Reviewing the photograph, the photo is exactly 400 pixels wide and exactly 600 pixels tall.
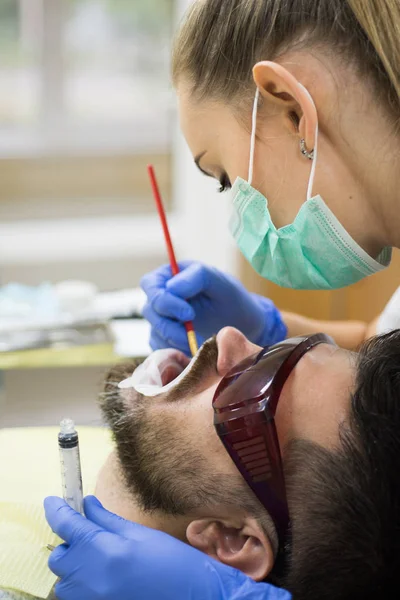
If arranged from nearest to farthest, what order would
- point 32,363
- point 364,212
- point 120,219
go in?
point 364,212 → point 32,363 → point 120,219

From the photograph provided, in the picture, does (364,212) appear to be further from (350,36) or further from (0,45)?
(0,45)

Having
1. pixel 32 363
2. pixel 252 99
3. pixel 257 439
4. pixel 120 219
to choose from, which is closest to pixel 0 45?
pixel 120 219

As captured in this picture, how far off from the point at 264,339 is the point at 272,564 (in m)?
0.77

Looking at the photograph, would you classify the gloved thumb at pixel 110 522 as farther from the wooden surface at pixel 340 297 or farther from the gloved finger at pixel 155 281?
the wooden surface at pixel 340 297

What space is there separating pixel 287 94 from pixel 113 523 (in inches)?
27.7

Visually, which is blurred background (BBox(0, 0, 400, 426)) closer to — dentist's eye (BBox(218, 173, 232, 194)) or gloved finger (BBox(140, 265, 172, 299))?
gloved finger (BBox(140, 265, 172, 299))

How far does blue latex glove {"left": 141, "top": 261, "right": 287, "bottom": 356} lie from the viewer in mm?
1599

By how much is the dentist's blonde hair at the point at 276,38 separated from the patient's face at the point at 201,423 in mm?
417

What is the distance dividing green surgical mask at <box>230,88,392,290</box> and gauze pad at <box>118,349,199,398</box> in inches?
9.5

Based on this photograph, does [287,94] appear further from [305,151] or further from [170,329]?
[170,329]

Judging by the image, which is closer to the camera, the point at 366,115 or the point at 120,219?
the point at 366,115

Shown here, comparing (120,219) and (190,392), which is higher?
(190,392)

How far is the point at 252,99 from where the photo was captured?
1.20 m

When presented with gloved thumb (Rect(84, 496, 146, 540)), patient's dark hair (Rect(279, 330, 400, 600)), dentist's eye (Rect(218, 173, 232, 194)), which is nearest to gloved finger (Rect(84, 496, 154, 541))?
gloved thumb (Rect(84, 496, 146, 540))
